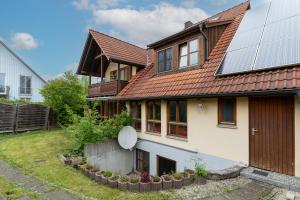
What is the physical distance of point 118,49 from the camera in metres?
17.0

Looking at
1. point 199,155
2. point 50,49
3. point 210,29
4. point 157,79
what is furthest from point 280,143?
point 50,49

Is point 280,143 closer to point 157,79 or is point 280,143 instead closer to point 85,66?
point 157,79

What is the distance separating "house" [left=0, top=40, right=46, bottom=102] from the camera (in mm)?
33000

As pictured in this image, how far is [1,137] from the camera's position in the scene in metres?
17.4

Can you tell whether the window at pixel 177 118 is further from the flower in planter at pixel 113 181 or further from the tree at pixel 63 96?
the tree at pixel 63 96

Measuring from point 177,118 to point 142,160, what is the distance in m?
4.19

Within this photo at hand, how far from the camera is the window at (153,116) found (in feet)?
43.0

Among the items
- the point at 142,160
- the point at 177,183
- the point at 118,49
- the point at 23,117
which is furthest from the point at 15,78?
the point at 177,183

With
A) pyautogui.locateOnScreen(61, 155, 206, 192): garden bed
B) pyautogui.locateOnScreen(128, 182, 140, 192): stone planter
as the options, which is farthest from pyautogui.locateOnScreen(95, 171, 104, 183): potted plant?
pyautogui.locateOnScreen(128, 182, 140, 192): stone planter

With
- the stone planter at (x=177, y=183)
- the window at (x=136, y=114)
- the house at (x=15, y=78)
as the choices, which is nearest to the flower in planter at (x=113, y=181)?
the stone planter at (x=177, y=183)

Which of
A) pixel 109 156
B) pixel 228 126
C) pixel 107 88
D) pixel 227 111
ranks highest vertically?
pixel 107 88

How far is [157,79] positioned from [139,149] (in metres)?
4.28

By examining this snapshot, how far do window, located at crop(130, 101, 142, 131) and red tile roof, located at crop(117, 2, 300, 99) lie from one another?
82 centimetres

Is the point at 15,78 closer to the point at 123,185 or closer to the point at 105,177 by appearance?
the point at 105,177
